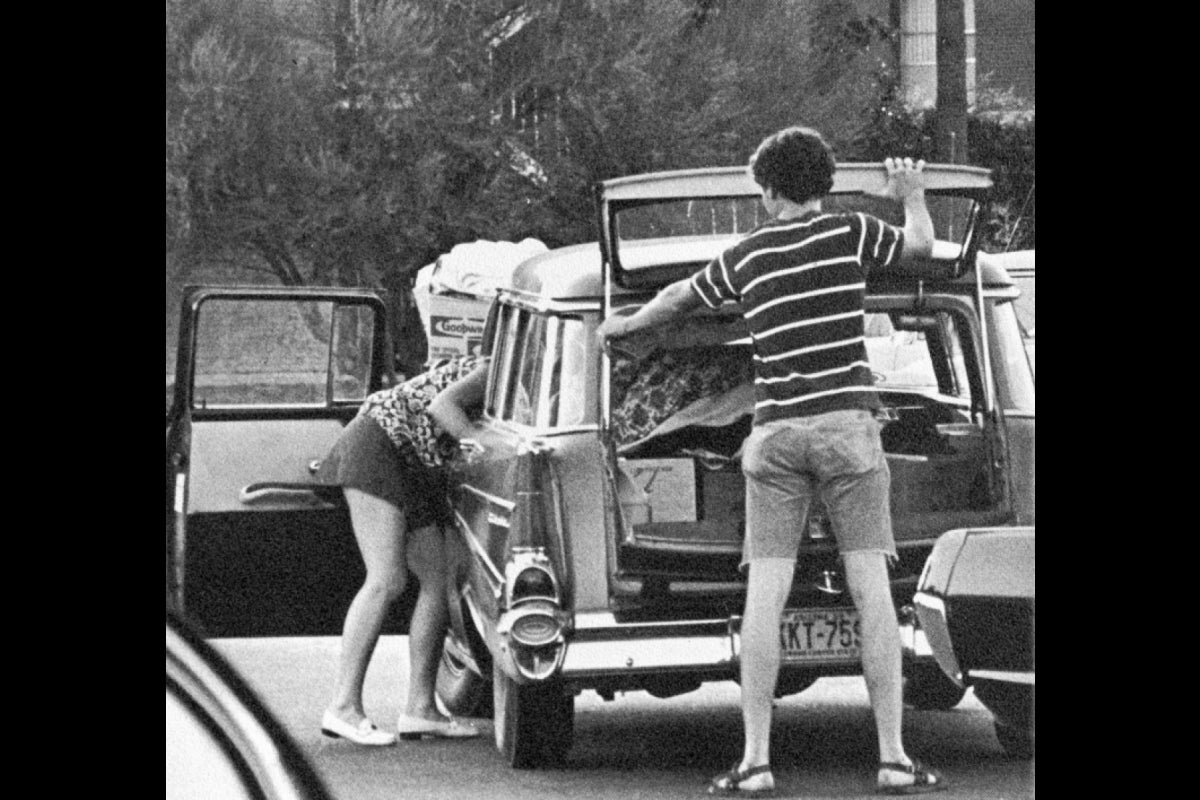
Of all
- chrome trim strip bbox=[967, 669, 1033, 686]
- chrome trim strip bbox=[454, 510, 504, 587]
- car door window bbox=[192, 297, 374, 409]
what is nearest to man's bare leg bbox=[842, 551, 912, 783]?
chrome trim strip bbox=[967, 669, 1033, 686]

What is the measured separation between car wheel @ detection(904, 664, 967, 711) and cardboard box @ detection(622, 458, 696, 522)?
58 cm

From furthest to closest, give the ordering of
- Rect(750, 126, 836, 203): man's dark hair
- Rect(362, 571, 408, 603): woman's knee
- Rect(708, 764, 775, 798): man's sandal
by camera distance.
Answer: Rect(362, 571, 408, 603): woman's knee, Rect(708, 764, 775, 798): man's sandal, Rect(750, 126, 836, 203): man's dark hair

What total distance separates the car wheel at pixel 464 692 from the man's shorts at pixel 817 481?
1335mm

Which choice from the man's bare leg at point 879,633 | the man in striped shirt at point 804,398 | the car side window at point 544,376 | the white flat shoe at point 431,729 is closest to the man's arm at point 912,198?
the man in striped shirt at point 804,398

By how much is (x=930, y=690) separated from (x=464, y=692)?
1.55 m

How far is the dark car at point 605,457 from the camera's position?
4.68 m

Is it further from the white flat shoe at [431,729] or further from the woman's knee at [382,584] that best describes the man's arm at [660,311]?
the white flat shoe at [431,729]

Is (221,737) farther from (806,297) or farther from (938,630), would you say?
(806,297)

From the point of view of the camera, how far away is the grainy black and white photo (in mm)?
4543

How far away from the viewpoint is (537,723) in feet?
16.4

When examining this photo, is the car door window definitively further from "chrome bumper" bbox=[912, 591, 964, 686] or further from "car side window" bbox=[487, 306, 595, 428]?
"chrome bumper" bbox=[912, 591, 964, 686]

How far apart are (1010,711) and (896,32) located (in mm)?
1571
